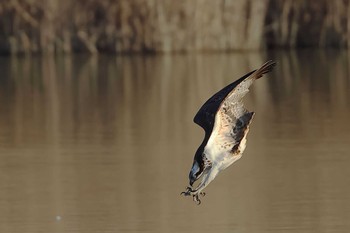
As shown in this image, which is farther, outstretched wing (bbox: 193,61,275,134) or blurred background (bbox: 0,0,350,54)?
blurred background (bbox: 0,0,350,54)

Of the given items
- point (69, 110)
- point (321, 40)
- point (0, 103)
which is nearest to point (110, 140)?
point (69, 110)

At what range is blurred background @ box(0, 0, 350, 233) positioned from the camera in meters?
7.82

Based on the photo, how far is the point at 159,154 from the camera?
404 inches

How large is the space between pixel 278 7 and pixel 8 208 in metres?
14.5

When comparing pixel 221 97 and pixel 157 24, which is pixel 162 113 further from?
pixel 157 24

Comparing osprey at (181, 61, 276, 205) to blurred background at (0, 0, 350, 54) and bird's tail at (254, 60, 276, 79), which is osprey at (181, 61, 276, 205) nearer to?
bird's tail at (254, 60, 276, 79)

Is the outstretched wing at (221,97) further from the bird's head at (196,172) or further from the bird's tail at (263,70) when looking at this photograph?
the bird's head at (196,172)

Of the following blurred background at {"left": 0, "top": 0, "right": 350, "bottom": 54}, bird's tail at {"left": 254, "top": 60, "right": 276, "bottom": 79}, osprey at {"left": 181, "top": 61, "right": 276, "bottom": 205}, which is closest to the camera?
osprey at {"left": 181, "top": 61, "right": 276, "bottom": 205}

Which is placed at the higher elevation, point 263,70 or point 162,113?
point 263,70

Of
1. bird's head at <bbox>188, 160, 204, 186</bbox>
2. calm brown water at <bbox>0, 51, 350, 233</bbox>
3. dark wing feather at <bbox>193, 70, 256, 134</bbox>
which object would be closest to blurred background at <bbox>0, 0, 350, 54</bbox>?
calm brown water at <bbox>0, 51, 350, 233</bbox>

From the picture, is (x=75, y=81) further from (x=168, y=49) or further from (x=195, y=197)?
(x=195, y=197)

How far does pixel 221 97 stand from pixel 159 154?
3.58 m

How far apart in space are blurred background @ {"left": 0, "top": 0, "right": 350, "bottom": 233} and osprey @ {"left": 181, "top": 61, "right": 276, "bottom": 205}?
727mm

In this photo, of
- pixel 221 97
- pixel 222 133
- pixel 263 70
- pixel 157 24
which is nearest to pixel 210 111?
pixel 221 97
